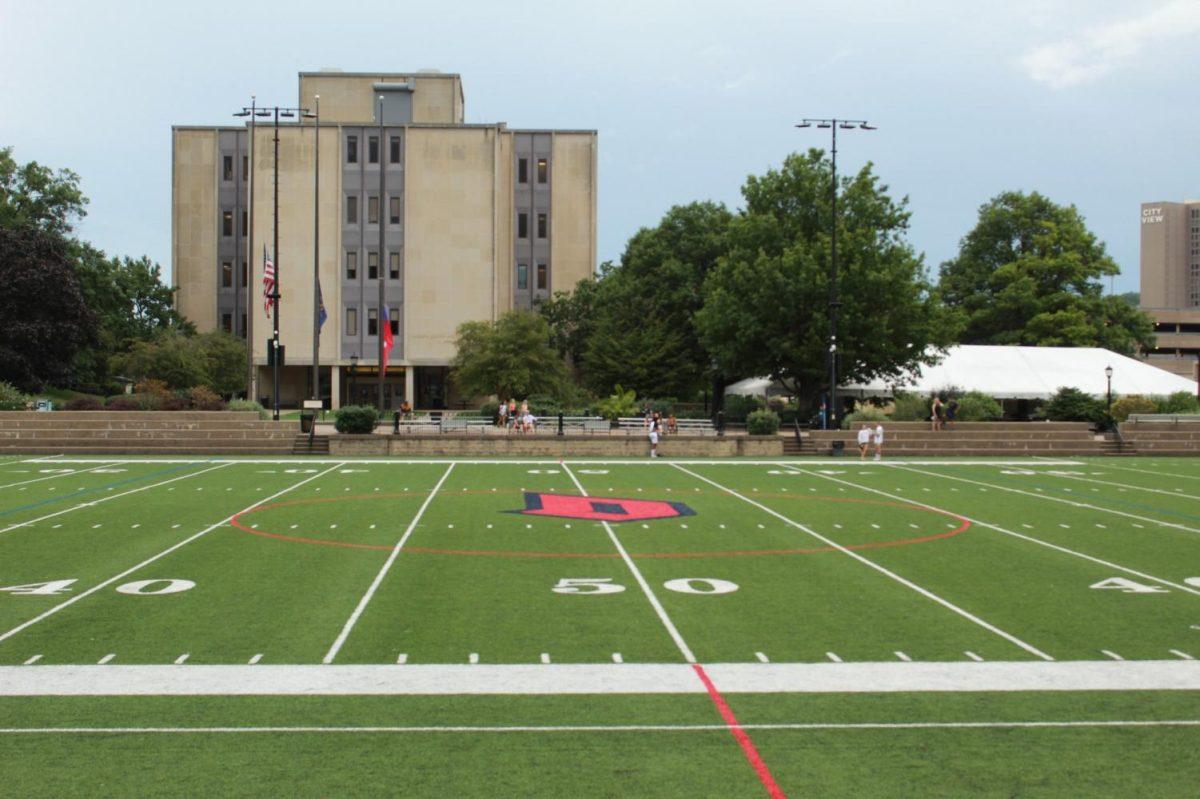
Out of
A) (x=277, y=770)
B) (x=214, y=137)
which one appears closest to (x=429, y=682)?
(x=277, y=770)

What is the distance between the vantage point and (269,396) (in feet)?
252

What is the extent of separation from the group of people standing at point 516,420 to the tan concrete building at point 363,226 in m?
25.8

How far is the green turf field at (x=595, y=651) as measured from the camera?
7270 millimetres

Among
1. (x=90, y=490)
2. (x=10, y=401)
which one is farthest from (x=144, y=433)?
(x=90, y=490)

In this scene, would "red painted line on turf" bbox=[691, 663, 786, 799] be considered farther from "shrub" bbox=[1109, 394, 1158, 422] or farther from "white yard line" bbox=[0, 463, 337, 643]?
"shrub" bbox=[1109, 394, 1158, 422]

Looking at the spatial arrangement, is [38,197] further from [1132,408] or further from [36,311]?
[1132,408]

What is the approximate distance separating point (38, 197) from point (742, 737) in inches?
2974

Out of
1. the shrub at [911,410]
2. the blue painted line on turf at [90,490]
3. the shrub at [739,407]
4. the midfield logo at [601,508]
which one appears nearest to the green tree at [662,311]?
the shrub at [739,407]

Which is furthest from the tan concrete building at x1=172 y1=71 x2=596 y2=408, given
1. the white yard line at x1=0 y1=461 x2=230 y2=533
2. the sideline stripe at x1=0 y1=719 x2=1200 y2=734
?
the sideline stripe at x1=0 y1=719 x2=1200 y2=734

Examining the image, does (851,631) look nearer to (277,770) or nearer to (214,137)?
(277,770)

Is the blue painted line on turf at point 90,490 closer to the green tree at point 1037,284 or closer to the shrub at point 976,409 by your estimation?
the shrub at point 976,409

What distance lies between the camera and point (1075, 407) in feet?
153

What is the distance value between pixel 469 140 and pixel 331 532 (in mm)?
59111

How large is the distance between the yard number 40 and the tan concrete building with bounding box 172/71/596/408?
58.2 m
